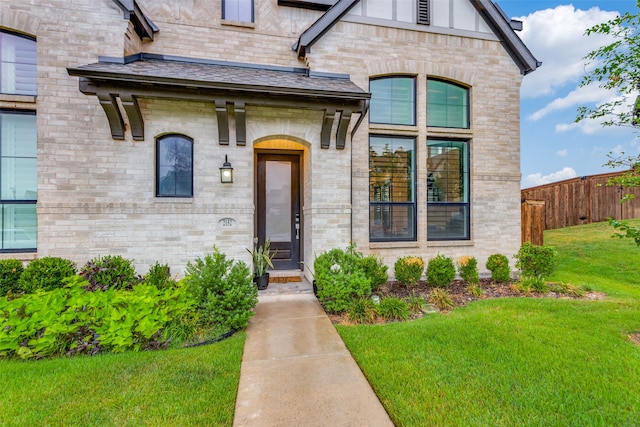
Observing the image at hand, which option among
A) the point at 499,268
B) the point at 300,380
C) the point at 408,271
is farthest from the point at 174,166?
the point at 499,268

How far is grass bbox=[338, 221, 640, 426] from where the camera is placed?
7.90 ft

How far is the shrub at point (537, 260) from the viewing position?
6.11m

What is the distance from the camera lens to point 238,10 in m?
6.39

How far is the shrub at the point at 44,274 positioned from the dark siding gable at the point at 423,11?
334 inches

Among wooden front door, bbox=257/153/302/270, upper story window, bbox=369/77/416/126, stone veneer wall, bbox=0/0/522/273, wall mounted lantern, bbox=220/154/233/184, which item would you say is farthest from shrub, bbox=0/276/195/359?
upper story window, bbox=369/77/416/126

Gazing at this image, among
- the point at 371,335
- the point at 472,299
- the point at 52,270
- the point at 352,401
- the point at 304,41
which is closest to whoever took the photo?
the point at 352,401

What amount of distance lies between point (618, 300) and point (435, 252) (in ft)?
10.6

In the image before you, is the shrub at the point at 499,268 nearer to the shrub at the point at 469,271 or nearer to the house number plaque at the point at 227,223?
the shrub at the point at 469,271

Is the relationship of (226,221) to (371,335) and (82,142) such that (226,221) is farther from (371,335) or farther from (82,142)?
(371,335)

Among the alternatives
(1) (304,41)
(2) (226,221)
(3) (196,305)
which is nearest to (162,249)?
(2) (226,221)

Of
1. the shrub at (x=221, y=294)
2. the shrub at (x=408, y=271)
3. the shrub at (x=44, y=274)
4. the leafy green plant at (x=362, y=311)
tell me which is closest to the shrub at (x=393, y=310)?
the leafy green plant at (x=362, y=311)

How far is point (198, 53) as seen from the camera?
6.09 m

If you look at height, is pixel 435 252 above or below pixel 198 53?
below

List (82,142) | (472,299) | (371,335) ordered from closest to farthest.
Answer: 1. (371,335)
2. (82,142)
3. (472,299)
